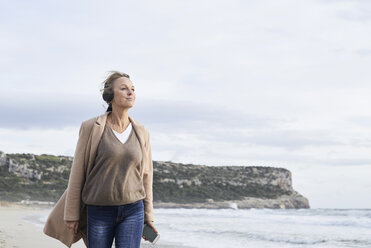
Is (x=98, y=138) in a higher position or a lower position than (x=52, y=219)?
higher

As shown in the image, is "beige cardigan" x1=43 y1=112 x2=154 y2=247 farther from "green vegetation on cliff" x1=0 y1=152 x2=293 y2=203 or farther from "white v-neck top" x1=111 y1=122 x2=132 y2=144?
"green vegetation on cliff" x1=0 y1=152 x2=293 y2=203

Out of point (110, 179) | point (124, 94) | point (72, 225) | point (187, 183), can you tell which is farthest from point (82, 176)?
point (187, 183)

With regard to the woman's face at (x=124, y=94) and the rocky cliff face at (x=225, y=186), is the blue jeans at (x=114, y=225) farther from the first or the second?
the rocky cliff face at (x=225, y=186)

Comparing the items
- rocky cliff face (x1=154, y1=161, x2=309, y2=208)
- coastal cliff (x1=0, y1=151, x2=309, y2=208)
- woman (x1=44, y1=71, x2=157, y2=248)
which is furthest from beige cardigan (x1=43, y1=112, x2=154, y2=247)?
rocky cliff face (x1=154, y1=161, x2=309, y2=208)

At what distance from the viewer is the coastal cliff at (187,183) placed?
48109mm

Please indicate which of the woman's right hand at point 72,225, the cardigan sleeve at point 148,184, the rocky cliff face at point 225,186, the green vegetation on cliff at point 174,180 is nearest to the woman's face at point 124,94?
the cardigan sleeve at point 148,184

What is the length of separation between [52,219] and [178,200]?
54233mm

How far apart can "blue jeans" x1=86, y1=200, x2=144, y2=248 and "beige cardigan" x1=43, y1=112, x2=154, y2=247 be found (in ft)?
0.36

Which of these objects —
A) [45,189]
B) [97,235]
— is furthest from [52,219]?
[45,189]

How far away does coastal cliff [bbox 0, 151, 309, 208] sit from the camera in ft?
158

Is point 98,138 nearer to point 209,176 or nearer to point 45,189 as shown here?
point 45,189

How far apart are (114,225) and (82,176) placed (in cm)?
35

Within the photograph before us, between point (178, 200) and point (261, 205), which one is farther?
point (261, 205)

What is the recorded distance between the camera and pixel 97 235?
9.96ft
